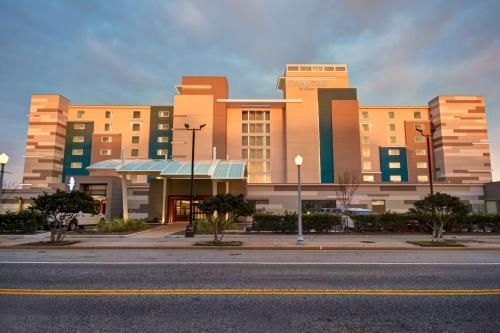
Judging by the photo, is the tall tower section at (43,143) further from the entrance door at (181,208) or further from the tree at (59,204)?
the tree at (59,204)

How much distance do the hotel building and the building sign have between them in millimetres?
220

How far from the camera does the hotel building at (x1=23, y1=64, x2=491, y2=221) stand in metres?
36.8

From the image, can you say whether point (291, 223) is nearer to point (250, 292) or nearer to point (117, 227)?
point (117, 227)

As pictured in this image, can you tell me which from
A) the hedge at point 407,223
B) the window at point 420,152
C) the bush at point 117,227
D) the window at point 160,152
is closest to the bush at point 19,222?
the bush at point 117,227

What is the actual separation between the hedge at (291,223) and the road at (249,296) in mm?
11353

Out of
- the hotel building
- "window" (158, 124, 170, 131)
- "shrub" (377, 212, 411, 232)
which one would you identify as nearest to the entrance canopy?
the hotel building

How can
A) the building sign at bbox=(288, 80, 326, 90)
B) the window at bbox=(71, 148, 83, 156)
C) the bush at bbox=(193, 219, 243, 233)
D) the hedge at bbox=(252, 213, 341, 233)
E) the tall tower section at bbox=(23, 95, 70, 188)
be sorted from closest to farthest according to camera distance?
1. the bush at bbox=(193, 219, 243, 233)
2. the hedge at bbox=(252, 213, 341, 233)
3. the building sign at bbox=(288, 80, 326, 90)
4. the tall tower section at bbox=(23, 95, 70, 188)
5. the window at bbox=(71, 148, 83, 156)

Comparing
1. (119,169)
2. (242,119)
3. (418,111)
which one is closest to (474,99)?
(418,111)

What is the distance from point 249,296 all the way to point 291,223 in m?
15.9

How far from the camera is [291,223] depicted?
2195 cm

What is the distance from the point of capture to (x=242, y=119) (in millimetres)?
65438

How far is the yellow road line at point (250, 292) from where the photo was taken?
21.6 feet

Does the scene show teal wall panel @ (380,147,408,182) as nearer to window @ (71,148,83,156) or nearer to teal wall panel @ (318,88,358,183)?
teal wall panel @ (318,88,358,183)

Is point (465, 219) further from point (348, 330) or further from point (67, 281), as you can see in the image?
point (67, 281)
